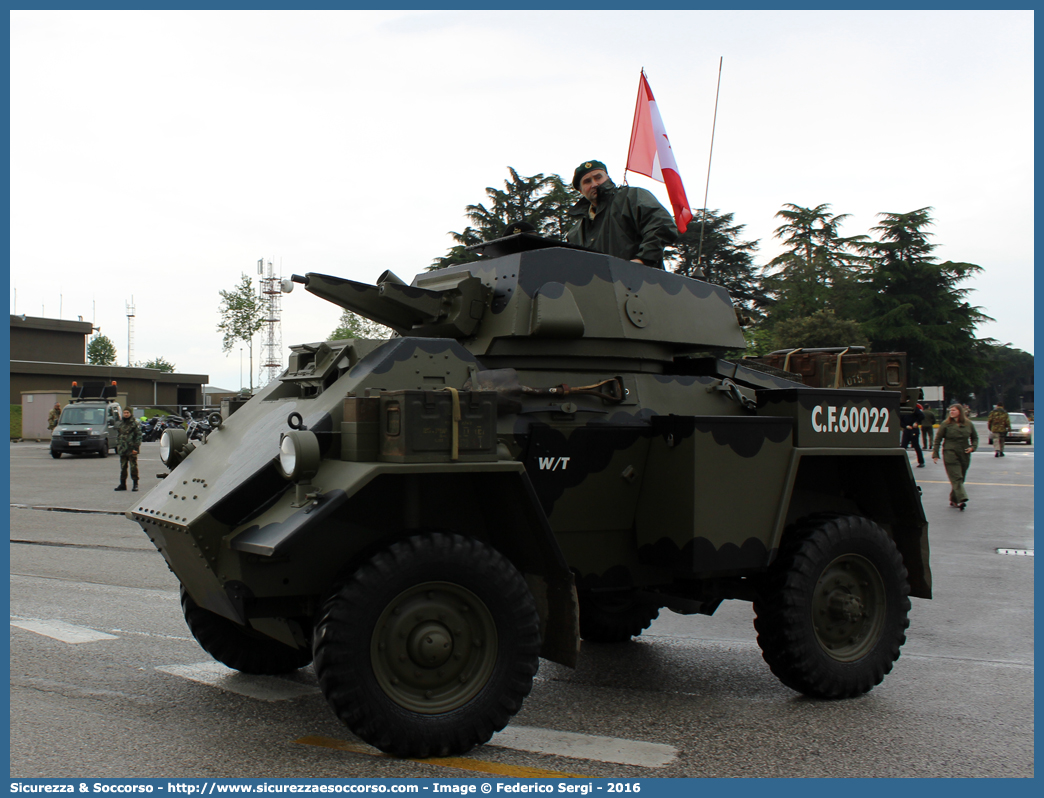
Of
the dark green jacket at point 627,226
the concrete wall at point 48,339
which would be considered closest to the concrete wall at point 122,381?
the concrete wall at point 48,339

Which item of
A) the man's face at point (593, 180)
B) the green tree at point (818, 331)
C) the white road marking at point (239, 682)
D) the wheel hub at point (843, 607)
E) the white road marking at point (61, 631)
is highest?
the green tree at point (818, 331)

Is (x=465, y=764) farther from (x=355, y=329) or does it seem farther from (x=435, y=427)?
(x=355, y=329)

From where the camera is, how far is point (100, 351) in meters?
88.8

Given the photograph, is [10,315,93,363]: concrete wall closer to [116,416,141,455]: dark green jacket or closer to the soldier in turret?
[116,416,141,455]: dark green jacket

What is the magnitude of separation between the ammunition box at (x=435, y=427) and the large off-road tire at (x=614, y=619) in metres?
2.39

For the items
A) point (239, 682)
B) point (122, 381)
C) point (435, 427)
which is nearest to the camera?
point (435, 427)

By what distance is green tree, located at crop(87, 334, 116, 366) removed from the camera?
290 feet

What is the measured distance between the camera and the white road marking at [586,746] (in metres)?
4.47

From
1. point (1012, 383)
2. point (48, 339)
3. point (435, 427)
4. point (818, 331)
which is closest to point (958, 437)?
point (435, 427)

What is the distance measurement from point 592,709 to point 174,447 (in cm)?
272

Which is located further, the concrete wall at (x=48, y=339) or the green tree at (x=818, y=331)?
the concrete wall at (x=48, y=339)

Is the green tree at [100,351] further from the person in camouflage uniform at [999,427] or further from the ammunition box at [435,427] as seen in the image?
the ammunition box at [435,427]

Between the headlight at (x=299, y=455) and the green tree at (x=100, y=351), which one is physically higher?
the green tree at (x=100, y=351)

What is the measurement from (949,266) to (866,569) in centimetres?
5353
